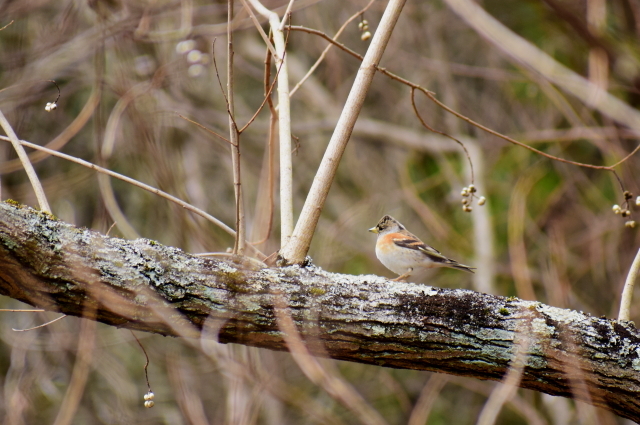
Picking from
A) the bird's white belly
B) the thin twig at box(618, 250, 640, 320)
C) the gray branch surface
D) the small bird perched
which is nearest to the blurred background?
the small bird perched

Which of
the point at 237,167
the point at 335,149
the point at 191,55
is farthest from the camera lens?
the point at 191,55

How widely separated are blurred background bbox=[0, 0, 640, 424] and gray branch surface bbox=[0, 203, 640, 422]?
2.05 m

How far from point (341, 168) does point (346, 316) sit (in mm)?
7027

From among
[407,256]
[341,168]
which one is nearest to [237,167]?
[407,256]

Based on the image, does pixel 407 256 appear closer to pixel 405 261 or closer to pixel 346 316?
pixel 405 261

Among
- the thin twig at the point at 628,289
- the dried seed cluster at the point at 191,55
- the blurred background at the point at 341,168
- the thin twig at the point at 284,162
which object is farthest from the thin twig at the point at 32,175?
the dried seed cluster at the point at 191,55

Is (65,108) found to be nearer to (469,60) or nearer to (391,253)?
(391,253)

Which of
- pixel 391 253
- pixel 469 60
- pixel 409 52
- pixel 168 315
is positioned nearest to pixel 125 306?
pixel 168 315

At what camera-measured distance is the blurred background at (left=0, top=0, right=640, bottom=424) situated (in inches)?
212

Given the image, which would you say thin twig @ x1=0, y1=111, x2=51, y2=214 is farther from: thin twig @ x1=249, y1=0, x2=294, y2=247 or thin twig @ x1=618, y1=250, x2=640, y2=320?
thin twig @ x1=618, y1=250, x2=640, y2=320

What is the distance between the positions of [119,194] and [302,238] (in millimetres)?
6128

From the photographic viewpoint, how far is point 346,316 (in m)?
2.22

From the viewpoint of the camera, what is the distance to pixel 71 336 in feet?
21.8

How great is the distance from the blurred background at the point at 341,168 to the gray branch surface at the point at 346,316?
6.71ft
